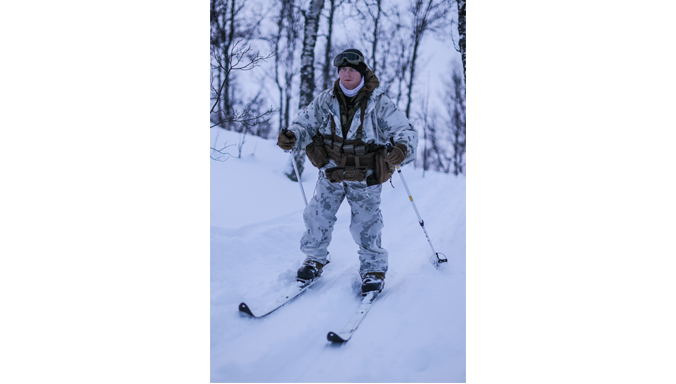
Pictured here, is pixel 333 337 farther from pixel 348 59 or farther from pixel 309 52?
pixel 309 52

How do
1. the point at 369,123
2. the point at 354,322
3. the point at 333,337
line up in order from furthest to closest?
the point at 369,123, the point at 354,322, the point at 333,337

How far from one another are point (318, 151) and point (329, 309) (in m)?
1.25

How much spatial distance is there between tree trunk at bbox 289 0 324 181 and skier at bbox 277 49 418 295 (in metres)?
4.14

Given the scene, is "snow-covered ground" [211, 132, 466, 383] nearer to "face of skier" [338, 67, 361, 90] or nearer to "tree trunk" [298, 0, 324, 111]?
"face of skier" [338, 67, 361, 90]

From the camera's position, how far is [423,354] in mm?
1946

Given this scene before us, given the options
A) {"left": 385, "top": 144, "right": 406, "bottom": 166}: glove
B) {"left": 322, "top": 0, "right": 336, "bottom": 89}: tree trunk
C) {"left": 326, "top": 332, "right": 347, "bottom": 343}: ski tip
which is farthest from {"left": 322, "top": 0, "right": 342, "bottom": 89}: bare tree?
{"left": 326, "top": 332, "right": 347, "bottom": 343}: ski tip

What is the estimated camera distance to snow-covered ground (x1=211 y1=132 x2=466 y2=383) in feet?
6.03

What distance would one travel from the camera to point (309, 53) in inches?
270

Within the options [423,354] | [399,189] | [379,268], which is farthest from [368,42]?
[423,354]

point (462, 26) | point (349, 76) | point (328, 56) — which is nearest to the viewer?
point (349, 76)

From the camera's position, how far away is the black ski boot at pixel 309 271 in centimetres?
271

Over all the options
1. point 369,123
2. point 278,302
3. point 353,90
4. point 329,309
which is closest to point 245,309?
point 278,302

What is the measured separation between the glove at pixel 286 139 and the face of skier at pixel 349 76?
23.0 inches

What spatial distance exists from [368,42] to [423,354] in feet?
41.9
